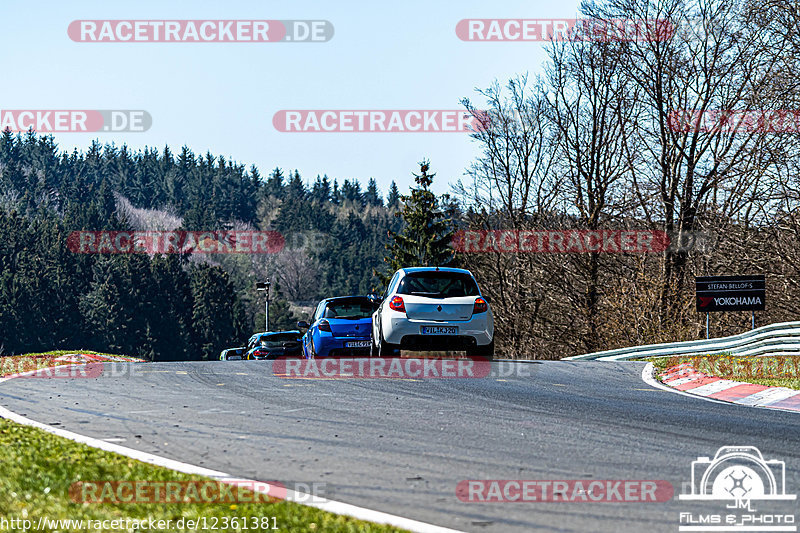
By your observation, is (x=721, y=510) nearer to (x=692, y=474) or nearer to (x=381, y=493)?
(x=692, y=474)

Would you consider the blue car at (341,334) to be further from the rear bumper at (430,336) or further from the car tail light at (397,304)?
the rear bumper at (430,336)

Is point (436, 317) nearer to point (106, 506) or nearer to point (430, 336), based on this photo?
point (430, 336)

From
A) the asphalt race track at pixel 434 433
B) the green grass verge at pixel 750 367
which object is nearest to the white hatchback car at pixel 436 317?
the asphalt race track at pixel 434 433

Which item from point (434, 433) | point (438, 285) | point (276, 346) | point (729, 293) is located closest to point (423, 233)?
point (276, 346)

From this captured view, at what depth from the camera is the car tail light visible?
54.0 feet

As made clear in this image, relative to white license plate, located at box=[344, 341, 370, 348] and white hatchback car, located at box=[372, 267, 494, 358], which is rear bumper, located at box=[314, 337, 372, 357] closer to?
white license plate, located at box=[344, 341, 370, 348]

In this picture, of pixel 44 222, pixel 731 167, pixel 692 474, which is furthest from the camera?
pixel 44 222

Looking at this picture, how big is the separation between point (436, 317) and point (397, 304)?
2.41 feet

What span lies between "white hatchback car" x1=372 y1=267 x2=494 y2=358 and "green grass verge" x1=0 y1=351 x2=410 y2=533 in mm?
9423

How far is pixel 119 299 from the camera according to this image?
105m

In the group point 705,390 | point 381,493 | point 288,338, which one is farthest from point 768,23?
point 381,493

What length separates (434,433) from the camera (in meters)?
8.66

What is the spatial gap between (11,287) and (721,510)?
342 ft

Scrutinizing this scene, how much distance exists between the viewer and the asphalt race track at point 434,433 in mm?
5848
